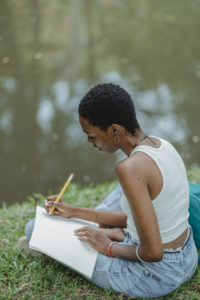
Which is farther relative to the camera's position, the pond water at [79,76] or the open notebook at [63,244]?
the pond water at [79,76]

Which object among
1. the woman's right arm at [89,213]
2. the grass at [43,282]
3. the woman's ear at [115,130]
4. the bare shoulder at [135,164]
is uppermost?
the woman's ear at [115,130]

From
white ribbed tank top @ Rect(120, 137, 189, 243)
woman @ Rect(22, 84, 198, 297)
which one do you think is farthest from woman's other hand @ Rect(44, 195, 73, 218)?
white ribbed tank top @ Rect(120, 137, 189, 243)

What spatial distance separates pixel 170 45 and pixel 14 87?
268 cm

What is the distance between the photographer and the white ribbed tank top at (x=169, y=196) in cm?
183

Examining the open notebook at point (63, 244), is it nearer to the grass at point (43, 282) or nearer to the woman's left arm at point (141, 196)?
the grass at point (43, 282)

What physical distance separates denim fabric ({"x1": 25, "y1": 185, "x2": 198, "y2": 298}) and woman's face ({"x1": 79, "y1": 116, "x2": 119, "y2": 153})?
0.53 m

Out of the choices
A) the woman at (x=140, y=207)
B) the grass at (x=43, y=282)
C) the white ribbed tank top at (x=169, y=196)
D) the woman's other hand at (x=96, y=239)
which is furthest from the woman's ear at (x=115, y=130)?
the grass at (x=43, y=282)

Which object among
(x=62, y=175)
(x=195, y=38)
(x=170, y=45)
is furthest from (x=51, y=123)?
(x=195, y=38)

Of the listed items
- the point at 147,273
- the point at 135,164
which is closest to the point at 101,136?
the point at 135,164

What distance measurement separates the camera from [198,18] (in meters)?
7.36

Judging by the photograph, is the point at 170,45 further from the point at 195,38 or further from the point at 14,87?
the point at 14,87

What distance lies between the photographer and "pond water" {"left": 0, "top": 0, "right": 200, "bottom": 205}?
4418 millimetres

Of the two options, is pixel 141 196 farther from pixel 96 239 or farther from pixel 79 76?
pixel 79 76

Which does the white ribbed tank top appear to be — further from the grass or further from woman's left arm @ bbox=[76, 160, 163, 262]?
the grass
